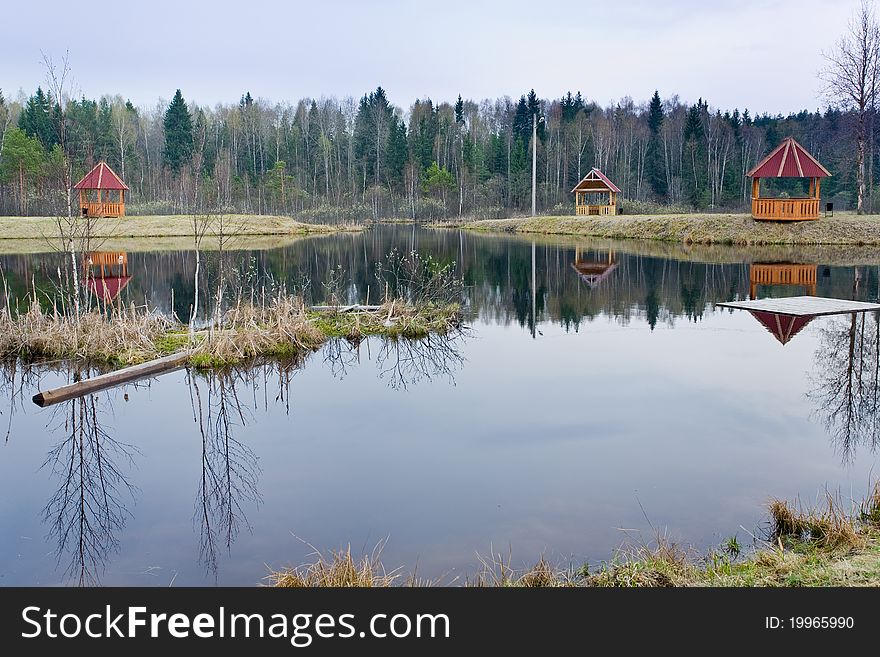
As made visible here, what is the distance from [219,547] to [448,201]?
69168mm

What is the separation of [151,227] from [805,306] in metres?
42.5

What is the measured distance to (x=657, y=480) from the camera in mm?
8242

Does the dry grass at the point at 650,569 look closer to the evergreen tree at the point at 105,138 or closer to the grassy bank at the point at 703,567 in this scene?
the grassy bank at the point at 703,567

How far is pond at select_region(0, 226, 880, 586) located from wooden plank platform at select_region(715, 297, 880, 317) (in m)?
0.91

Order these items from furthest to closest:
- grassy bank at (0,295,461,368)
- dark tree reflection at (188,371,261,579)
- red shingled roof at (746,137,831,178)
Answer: red shingled roof at (746,137,831,178)
grassy bank at (0,295,461,368)
dark tree reflection at (188,371,261,579)

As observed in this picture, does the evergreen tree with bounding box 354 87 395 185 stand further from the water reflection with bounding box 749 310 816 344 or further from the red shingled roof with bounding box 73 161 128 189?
the water reflection with bounding box 749 310 816 344

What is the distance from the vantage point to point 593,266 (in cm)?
3039

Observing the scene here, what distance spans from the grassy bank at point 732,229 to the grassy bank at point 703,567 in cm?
3281

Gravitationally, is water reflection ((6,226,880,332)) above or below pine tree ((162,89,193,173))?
below

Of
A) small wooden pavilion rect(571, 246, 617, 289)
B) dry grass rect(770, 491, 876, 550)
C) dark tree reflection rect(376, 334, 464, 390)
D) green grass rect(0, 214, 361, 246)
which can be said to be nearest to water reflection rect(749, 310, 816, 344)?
dark tree reflection rect(376, 334, 464, 390)

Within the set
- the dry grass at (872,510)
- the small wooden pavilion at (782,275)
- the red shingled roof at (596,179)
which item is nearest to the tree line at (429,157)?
the red shingled roof at (596,179)

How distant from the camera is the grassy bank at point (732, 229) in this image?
3616cm

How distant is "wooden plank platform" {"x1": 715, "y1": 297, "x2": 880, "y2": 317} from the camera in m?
17.8

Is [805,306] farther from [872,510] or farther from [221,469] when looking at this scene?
[221,469]
